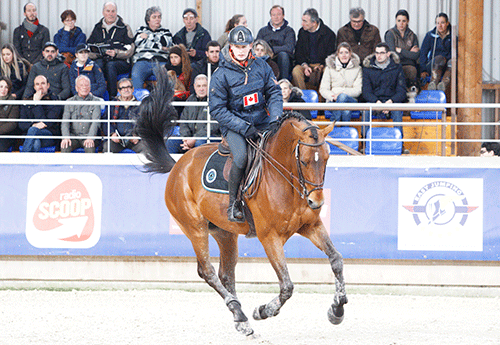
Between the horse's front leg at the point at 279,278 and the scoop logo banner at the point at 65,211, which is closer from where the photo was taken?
the horse's front leg at the point at 279,278

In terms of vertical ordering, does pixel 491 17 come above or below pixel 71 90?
above

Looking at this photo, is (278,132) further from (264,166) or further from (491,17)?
(491,17)

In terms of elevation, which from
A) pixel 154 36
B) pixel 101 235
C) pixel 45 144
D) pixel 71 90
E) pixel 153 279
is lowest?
pixel 153 279

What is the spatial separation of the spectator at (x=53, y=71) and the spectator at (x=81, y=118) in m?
1.00

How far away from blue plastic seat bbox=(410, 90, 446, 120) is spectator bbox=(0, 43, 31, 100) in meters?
6.82

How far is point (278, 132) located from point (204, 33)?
6.75m

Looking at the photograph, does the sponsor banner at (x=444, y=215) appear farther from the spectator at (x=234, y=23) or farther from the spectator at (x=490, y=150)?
the spectator at (x=234, y=23)

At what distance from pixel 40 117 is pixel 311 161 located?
253 inches

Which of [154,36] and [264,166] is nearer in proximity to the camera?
[264,166]

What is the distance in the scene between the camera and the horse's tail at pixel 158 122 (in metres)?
7.38

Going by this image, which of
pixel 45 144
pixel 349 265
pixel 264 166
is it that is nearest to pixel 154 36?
pixel 45 144

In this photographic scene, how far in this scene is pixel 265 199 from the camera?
612 centimetres

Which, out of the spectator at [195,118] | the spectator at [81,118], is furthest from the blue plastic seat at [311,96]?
the spectator at [81,118]

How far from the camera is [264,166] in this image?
622 centimetres
